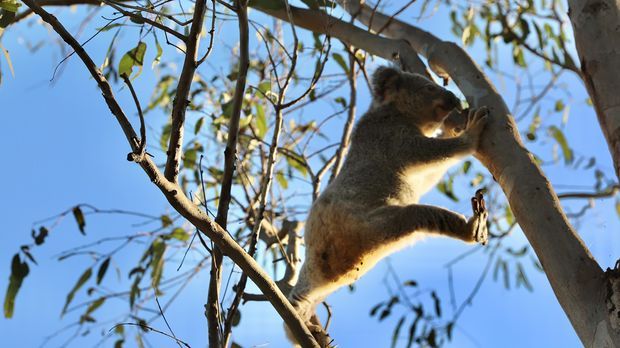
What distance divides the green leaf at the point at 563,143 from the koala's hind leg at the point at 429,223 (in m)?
2.82

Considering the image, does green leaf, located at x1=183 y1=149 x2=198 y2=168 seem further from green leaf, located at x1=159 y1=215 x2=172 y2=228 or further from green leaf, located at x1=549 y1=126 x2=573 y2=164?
green leaf, located at x1=549 y1=126 x2=573 y2=164

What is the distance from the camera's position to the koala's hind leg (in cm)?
262

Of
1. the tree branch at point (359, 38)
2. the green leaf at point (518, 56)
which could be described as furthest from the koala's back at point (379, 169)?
the green leaf at point (518, 56)

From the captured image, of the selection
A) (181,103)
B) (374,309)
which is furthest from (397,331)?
(181,103)

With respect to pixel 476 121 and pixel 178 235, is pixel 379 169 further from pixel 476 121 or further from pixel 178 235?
pixel 178 235

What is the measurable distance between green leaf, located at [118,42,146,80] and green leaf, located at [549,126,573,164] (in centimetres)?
355

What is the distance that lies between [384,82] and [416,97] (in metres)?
0.24

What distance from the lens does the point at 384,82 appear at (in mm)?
3600

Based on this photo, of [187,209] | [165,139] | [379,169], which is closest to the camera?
[187,209]

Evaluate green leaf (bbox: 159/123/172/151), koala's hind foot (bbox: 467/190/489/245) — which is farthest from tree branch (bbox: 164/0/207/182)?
green leaf (bbox: 159/123/172/151)

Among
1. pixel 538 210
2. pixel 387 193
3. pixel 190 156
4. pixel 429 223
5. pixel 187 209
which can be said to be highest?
pixel 190 156

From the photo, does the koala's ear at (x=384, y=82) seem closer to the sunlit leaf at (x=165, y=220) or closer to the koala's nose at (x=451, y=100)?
the koala's nose at (x=451, y=100)

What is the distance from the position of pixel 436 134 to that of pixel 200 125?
1298 mm

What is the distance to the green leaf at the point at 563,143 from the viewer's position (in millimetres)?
5176
